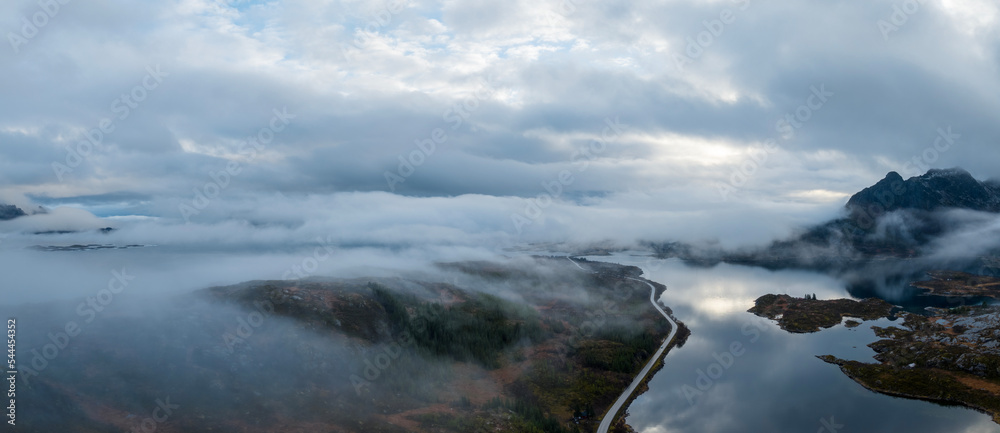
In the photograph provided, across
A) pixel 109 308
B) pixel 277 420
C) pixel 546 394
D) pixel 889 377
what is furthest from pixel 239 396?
pixel 889 377

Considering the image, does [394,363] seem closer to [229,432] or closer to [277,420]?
[277,420]

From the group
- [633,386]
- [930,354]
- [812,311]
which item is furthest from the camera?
[812,311]

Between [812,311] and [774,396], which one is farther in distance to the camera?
[812,311]

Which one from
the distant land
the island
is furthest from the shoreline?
the island

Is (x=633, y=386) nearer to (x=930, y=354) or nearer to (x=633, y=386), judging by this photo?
(x=633, y=386)

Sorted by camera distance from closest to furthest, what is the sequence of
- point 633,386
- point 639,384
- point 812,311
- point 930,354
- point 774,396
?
point 774,396 → point 633,386 → point 639,384 → point 930,354 → point 812,311

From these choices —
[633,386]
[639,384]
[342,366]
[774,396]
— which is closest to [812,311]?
[774,396]

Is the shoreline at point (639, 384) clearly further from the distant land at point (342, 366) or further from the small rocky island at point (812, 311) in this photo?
the small rocky island at point (812, 311)

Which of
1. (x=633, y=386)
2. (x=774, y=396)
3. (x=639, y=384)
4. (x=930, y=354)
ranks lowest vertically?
(x=774, y=396)
